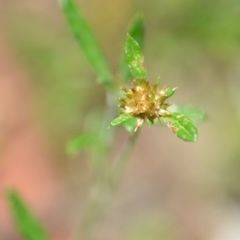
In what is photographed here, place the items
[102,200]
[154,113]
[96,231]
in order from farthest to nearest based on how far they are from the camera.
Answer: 1. [96,231]
2. [102,200]
3. [154,113]

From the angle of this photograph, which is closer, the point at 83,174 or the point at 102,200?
the point at 102,200

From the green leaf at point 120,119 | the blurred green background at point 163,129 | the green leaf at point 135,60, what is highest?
the blurred green background at point 163,129

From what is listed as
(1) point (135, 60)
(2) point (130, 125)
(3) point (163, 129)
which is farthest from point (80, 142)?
(3) point (163, 129)

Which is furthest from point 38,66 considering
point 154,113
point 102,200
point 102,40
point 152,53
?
point 154,113

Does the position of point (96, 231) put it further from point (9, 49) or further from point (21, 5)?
point (21, 5)

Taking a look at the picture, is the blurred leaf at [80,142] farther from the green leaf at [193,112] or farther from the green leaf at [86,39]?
the green leaf at [193,112]

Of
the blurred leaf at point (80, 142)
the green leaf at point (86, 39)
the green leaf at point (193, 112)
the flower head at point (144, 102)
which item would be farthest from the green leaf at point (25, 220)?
the flower head at point (144, 102)
